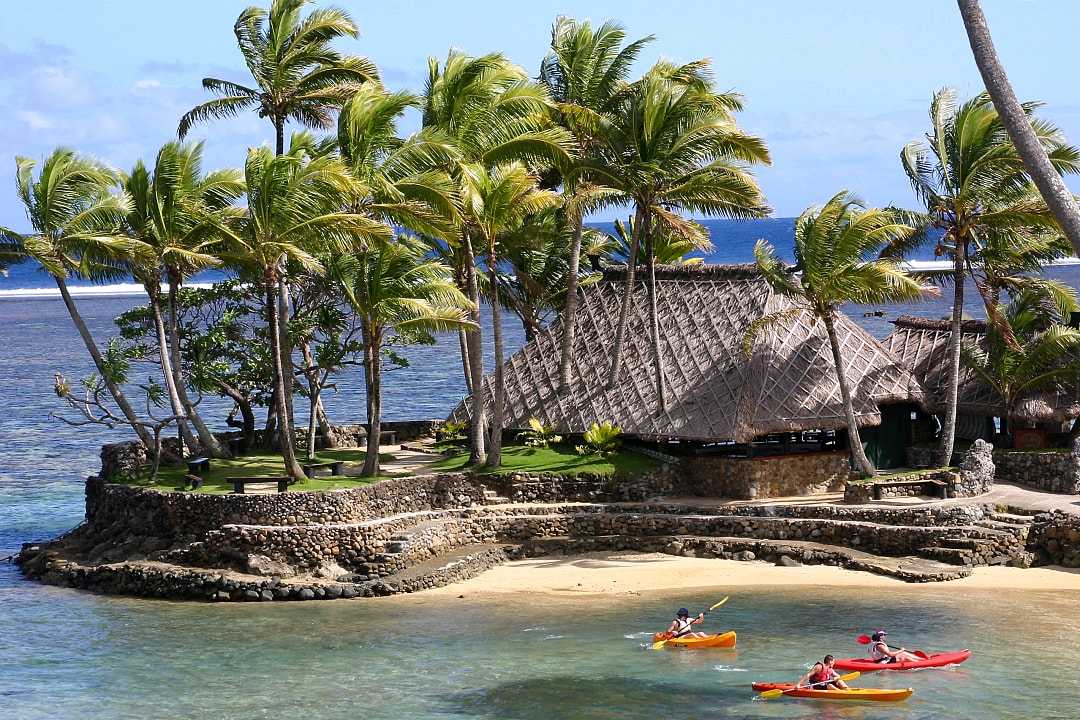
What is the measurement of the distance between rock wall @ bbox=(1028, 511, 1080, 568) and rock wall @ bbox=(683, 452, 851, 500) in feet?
16.3

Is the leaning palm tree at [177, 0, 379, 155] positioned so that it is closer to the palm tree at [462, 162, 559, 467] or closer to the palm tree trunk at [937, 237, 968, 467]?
the palm tree at [462, 162, 559, 467]

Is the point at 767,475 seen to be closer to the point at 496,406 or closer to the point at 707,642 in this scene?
the point at 496,406

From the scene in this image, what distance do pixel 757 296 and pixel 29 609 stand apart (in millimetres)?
18822

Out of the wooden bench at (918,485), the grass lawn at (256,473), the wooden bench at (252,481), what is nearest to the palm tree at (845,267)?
the wooden bench at (918,485)

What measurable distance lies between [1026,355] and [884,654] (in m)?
12.6

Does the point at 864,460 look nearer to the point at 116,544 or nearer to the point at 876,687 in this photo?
the point at 876,687

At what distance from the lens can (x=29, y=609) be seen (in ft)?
102

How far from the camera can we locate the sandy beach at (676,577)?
3081cm

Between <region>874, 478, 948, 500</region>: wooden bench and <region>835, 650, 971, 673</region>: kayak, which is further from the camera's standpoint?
<region>874, 478, 948, 500</region>: wooden bench

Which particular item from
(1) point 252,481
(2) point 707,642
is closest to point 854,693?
(2) point 707,642

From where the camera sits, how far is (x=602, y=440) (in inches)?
1425

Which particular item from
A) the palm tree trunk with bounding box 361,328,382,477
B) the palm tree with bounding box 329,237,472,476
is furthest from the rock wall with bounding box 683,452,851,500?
the palm tree trunk with bounding box 361,328,382,477

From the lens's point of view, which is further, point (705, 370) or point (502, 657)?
point (705, 370)

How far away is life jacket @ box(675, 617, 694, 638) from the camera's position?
2709 centimetres
